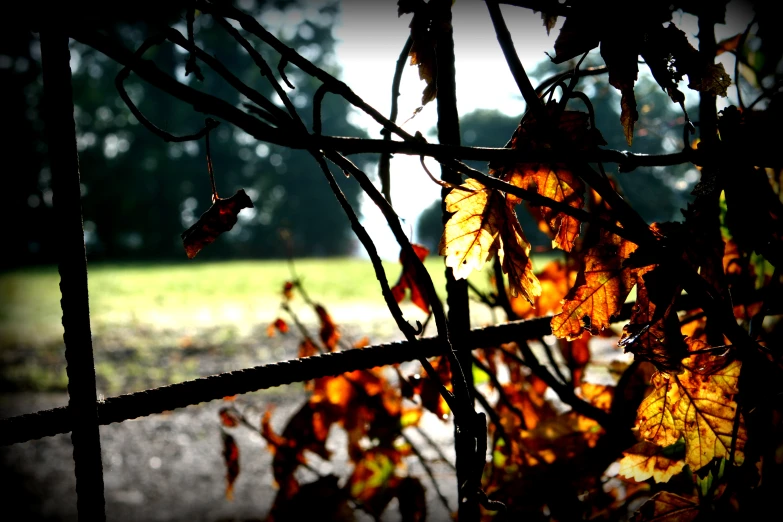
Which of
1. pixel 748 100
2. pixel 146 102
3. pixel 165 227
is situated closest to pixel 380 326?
pixel 748 100

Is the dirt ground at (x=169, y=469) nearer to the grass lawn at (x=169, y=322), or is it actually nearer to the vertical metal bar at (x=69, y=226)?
Result: the grass lawn at (x=169, y=322)

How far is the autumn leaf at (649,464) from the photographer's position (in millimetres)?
737

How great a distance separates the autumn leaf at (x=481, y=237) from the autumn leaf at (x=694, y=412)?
0.74 ft

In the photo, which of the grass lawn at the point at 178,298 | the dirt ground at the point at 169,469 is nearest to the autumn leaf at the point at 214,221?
the dirt ground at the point at 169,469

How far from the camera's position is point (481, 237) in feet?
1.98

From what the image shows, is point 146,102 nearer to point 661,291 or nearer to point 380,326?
point 380,326

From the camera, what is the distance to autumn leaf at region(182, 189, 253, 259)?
541 millimetres

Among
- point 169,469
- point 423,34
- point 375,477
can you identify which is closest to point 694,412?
point 423,34

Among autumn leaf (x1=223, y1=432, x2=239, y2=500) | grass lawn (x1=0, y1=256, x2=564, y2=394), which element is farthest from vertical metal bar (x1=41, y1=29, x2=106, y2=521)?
grass lawn (x1=0, y1=256, x2=564, y2=394)

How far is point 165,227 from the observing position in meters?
28.2

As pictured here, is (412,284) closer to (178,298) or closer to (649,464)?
(649,464)

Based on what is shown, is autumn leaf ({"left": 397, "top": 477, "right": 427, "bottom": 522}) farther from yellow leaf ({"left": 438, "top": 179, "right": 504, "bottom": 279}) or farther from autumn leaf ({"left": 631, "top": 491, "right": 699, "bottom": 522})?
yellow leaf ({"left": 438, "top": 179, "right": 504, "bottom": 279})

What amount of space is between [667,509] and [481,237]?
44 cm

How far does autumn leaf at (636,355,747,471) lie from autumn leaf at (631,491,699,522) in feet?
0.21
